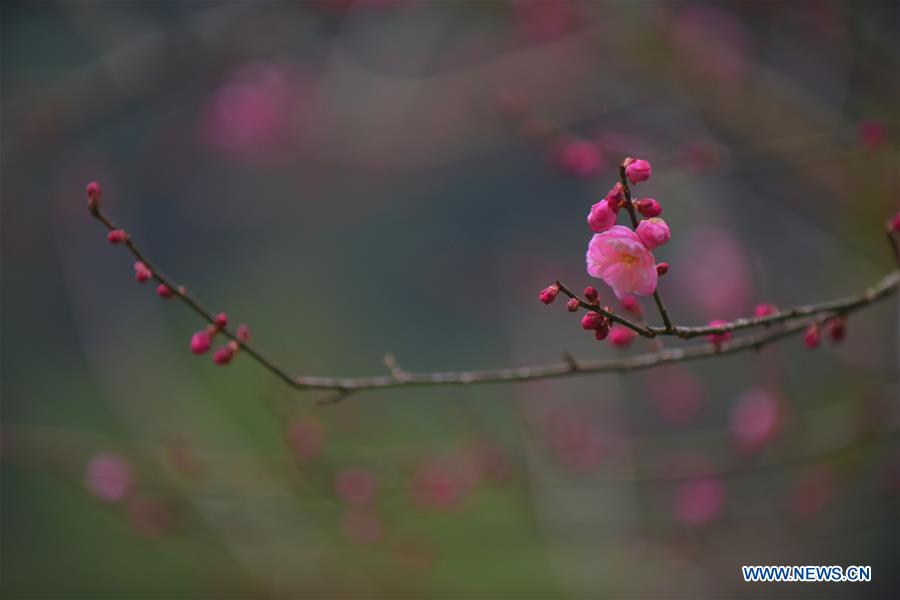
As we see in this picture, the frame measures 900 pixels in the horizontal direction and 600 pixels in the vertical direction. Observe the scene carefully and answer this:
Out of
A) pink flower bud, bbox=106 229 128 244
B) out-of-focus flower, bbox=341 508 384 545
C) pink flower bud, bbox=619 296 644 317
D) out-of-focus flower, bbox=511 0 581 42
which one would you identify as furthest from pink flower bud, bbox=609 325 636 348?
out-of-focus flower, bbox=511 0 581 42

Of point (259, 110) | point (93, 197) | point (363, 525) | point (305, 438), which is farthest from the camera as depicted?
point (259, 110)

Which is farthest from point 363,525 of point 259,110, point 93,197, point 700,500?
point 259,110

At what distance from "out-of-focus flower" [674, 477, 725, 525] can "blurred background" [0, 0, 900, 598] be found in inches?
0.5

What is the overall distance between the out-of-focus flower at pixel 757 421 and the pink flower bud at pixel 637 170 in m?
2.04

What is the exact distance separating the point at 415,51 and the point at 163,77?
2.03 m

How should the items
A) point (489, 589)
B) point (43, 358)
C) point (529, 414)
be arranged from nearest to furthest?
point (529, 414)
point (489, 589)
point (43, 358)

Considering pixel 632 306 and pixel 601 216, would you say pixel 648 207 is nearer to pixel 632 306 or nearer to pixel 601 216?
pixel 601 216

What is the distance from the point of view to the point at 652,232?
841mm

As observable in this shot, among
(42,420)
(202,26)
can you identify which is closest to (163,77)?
(202,26)

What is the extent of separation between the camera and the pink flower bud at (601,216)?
834mm

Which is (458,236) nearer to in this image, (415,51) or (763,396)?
(415,51)

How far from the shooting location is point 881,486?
2.21 meters

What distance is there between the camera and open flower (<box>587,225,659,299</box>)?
0.85m

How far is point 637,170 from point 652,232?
2.7 inches
